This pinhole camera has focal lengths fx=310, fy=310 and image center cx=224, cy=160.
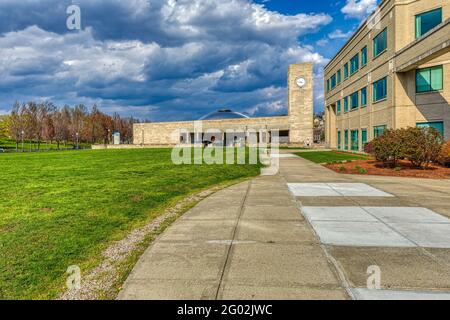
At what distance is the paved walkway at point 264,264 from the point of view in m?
3.79

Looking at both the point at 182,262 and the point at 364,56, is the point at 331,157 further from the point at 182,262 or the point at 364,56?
the point at 182,262

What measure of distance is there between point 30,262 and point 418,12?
1256 inches

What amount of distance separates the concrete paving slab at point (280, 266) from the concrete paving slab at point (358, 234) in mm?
709

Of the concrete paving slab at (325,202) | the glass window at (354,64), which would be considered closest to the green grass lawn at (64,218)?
the concrete paving slab at (325,202)

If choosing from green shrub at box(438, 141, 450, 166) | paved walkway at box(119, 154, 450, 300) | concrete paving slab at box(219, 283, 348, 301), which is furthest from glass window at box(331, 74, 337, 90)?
concrete paving slab at box(219, 283, 348, 301)

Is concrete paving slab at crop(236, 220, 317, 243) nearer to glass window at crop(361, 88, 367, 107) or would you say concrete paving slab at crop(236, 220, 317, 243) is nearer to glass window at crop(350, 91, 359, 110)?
glass window at crop(361, 88, 367, 107)

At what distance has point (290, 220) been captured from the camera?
719cm

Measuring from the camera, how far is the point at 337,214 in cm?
777

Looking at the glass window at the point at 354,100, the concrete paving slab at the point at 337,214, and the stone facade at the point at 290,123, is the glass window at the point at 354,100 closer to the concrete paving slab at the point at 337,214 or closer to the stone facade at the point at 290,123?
the stone facade at the point at 290,123

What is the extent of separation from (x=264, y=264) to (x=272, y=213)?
3.40 meters

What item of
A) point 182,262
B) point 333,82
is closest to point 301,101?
point 333,82

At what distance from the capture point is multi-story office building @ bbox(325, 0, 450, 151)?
24.2 metres

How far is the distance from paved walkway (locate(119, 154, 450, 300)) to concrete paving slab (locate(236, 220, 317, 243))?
0.02 meters

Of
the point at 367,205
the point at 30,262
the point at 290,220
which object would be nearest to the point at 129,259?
the point at 30,262
